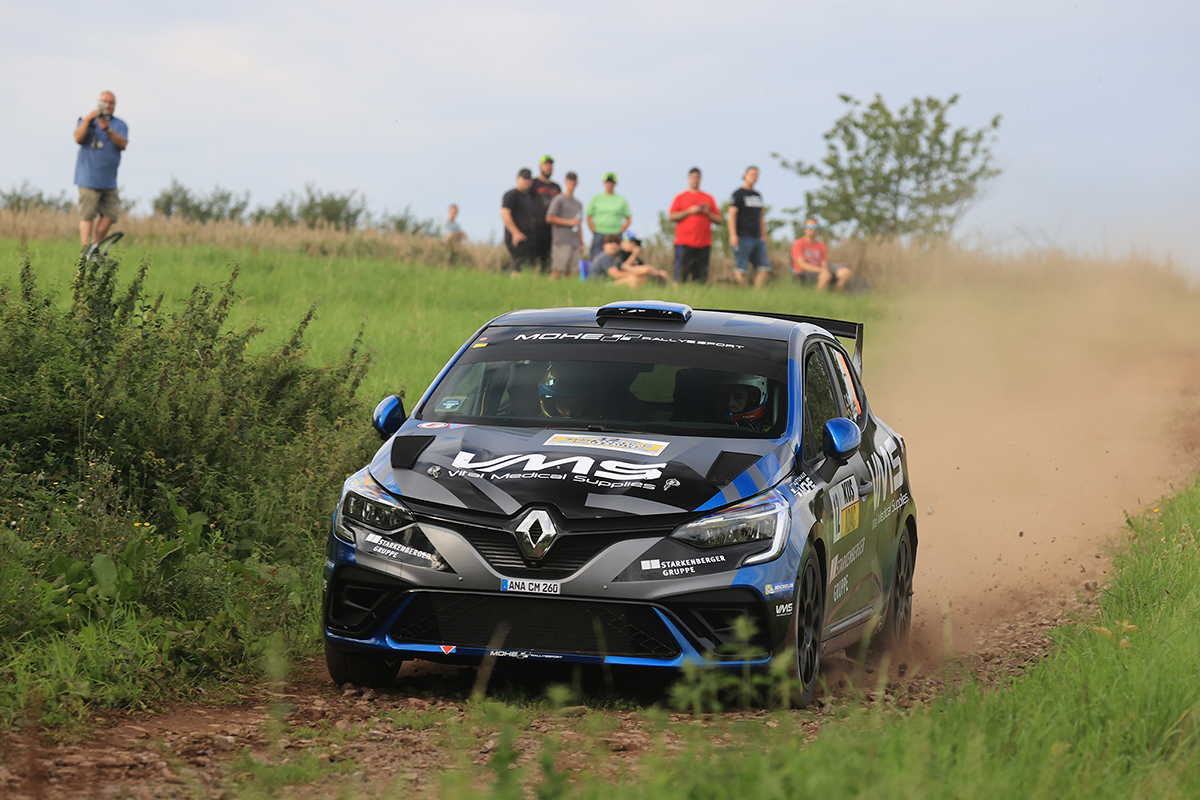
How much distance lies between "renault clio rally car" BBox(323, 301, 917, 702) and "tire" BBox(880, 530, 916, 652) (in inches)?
37.3

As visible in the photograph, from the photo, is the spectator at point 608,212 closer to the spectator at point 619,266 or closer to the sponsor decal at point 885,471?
the spectator at point 619,266

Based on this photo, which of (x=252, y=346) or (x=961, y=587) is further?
(x=252, y=346)

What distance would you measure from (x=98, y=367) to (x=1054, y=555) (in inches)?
299

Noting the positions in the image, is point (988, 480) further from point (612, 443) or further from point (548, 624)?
point (548, 624)

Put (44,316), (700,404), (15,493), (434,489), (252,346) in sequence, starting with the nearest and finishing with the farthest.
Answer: (434,489)
(700,404)
(15,493)
(44,316)
(252,346)

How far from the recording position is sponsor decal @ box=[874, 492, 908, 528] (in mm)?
7812

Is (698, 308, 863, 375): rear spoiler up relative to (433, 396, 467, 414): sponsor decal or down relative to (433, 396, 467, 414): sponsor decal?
up

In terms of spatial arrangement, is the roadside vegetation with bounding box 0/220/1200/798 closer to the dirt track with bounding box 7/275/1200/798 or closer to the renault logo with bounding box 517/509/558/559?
the dirt track with bounding box 7/275/1200/798

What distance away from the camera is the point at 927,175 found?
211ft

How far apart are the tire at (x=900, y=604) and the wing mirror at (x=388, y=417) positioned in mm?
3020

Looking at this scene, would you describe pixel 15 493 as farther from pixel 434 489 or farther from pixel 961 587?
pixel 961 587

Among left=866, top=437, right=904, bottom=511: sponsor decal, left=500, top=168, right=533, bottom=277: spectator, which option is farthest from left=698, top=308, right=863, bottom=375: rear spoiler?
left=500, top=168, right=533, bottom=277: spectator

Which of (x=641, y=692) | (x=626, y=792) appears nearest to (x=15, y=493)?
(x=641, y=692)

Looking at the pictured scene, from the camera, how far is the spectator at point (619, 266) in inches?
991
